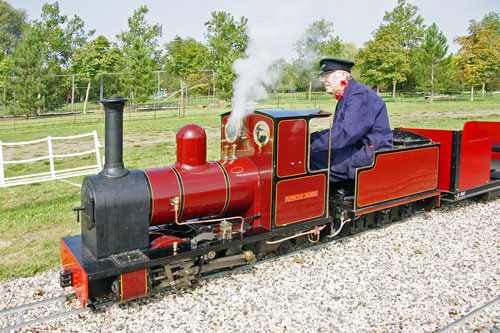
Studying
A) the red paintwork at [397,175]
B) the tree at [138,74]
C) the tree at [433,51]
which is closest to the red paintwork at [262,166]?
the red paintwork at [397,175]

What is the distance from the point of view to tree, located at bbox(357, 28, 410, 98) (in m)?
43.4

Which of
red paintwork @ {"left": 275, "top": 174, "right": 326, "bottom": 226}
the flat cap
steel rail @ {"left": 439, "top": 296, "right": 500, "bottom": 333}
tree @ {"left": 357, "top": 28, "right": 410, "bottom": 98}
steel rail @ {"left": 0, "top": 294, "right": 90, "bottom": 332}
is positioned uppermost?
tree @ {"left": 357, "top": 28, "right": 410, "bottom": 98}

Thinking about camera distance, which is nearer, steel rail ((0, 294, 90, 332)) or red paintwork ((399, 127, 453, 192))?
steel rail ((0, 294, 90, 332))

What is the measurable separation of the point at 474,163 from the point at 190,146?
18.4 feet

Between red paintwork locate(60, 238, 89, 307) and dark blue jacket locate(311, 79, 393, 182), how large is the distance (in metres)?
3.14

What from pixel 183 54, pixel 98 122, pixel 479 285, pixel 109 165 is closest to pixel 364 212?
pixel 479 285

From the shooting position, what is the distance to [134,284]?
13.8 feet

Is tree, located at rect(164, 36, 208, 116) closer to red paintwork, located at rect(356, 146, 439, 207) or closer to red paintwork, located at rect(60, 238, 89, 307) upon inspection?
red paintwork, located at rect(356, 146, 439, 207)

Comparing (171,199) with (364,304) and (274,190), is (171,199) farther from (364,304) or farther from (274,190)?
(364,304)

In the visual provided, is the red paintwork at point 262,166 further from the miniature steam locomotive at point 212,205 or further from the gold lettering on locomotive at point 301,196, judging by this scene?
the gold lettering on locomotive at point 301,196

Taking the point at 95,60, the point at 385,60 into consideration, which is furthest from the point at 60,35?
the point at 385,60

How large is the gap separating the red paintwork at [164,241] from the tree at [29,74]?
2759cm

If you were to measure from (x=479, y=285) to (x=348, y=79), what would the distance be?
3134 millimetres

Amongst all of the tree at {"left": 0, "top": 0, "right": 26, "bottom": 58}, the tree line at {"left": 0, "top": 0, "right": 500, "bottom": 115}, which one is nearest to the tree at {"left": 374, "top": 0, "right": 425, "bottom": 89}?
the tree line at {"left": 0, "top": 0, "right": 500, "bottom": 115}
